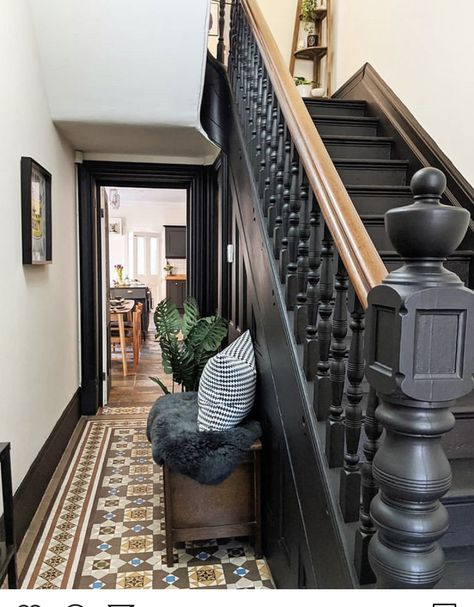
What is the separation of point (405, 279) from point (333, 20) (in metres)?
4.08

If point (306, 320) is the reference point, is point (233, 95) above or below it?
above

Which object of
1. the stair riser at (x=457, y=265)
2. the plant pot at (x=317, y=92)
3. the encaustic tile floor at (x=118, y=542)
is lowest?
the encaustic tile floor at (x=118, y=542)

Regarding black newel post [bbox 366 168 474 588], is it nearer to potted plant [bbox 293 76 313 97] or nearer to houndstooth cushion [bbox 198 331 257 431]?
houndstooth cushion [bbox 198 331 257 431]

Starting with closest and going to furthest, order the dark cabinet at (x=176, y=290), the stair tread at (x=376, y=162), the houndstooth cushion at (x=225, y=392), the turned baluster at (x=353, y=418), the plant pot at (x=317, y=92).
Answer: the turned baluster at (x=353, y=418)
the houndstooth cushion at (x=225, y=392)
the stair tread at (x=376, y=162)
the plant pot at (x=317, y=92)
the dark cabinet at (x=176, y=290)

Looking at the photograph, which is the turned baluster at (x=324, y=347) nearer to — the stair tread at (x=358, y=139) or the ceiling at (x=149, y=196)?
the stair tread at (x=358, y=139)

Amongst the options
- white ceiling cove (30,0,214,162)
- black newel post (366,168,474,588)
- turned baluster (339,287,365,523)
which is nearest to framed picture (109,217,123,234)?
white ceiling cove (30,0,214,162)

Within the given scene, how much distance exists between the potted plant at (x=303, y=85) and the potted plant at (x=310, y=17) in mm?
313

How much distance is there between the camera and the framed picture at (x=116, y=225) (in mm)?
10062

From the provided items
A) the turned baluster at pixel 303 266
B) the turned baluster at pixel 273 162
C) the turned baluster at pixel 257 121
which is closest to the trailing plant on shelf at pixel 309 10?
the turned baluster at pixel 257 121

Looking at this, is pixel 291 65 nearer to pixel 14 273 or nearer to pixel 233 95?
pixel 233 95

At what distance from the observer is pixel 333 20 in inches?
156

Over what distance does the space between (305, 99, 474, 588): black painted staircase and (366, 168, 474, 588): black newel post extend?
62cm

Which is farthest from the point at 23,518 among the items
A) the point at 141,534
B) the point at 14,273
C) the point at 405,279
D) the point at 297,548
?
the point at 405,279

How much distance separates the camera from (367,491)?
107 cm
